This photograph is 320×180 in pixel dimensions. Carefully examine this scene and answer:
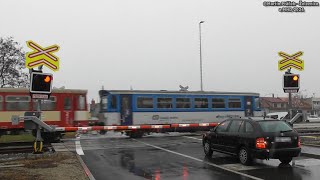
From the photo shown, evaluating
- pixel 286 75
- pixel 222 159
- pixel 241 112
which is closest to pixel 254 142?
pixel 222 159

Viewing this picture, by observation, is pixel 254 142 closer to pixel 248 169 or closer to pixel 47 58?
pixel 248 169

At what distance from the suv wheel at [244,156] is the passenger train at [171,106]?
12753mm

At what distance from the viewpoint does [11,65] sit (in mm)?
39312

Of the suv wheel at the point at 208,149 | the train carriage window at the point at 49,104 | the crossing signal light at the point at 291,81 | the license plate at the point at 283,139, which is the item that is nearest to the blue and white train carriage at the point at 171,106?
the train carriage window at the point at 49,104

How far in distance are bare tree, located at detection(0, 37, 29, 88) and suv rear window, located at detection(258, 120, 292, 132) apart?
31937mm

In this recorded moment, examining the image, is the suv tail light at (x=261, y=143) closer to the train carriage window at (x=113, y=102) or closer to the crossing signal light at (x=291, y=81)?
the crossing signal light at (x=291, y=81)

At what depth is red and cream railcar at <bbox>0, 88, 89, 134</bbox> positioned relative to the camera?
23.2 m

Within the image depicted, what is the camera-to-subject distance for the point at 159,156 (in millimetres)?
15289

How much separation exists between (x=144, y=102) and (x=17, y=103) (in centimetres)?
842

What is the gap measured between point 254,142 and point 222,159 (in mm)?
2214

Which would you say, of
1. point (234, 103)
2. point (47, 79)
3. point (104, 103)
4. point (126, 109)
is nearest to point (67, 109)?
point (104, 103)

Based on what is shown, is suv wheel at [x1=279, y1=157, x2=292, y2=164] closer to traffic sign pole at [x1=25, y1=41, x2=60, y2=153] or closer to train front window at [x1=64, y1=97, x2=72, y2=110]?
traffic sign pole at [x1=25, y1=41, x2=60, y2=153]

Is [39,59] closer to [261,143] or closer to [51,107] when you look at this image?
[261,143]

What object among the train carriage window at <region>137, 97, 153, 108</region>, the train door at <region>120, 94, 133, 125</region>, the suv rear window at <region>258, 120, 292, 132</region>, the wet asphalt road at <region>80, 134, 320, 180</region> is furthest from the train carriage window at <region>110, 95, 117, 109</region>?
the suv rear window at <region>258, 120, 292, 132</region>
